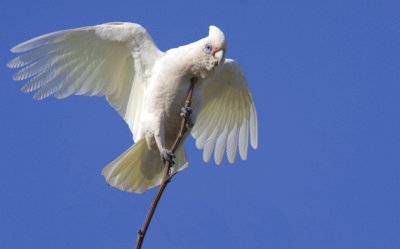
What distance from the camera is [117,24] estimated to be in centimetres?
696

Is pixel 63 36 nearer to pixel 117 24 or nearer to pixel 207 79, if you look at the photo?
pixel 117 24

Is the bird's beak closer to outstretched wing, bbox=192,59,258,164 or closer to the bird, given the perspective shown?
the bird

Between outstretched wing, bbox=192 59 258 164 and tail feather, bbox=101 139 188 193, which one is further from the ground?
outstretched wing, bbox=192 59 258 164

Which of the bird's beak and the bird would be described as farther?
the bird

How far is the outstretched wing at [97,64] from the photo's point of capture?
660cm

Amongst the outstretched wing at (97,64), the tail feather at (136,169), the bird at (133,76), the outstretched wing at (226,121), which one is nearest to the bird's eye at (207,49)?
the bird at (133,76)

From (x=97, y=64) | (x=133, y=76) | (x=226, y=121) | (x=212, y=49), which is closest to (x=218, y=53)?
(x=212, y=49)

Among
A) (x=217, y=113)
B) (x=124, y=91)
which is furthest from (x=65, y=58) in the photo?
(x=217, y=113)

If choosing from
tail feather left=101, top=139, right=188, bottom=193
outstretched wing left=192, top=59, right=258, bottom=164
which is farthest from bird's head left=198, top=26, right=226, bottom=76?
outstretched wing left=192, top=59, right=258, bottom=164

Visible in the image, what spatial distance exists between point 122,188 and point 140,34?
1597mm

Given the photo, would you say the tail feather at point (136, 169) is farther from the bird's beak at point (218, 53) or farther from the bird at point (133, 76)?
the bird's beak at point (218, 53)

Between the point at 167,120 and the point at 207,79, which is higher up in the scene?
the point at 207,79

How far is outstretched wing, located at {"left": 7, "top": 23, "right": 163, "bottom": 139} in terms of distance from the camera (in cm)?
660

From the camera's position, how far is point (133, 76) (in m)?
7.21
